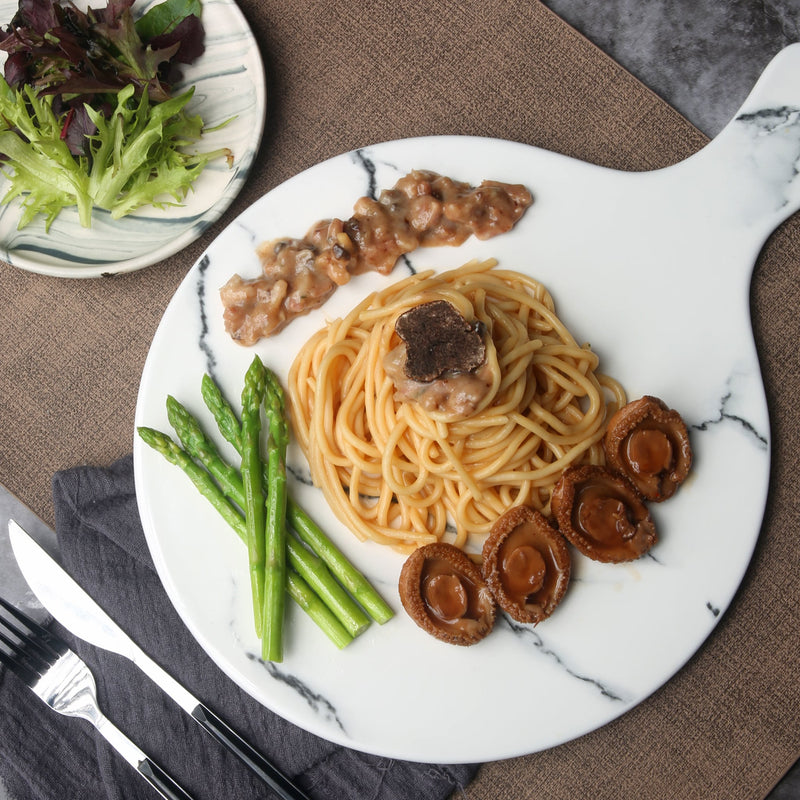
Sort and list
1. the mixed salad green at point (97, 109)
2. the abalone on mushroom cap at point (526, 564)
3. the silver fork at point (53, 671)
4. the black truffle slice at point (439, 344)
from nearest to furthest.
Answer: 1. the black truffle slice at point (439, 344)
2. the abalone on mushroom cap at point (526, 564)
3. the mixed salad green at point (97, 109)
4. the silver fork at point (53, 671)

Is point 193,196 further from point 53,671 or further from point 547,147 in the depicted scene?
point 53,671

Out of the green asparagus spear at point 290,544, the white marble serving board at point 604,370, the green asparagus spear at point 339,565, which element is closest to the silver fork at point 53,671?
the white marble serving board at point 604,370

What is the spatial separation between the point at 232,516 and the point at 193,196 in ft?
6.59

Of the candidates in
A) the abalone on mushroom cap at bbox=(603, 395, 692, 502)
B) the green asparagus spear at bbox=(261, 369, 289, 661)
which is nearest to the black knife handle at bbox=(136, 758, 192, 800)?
the green asparagus spear at bbox=(261, 369, 289, 661)

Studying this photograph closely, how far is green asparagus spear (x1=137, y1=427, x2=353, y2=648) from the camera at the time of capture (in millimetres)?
4047

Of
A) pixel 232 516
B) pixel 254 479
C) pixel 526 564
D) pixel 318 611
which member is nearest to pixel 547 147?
pixel 526 564

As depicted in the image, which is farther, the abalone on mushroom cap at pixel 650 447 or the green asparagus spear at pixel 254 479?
the green asparagus spear at pixel 254 479

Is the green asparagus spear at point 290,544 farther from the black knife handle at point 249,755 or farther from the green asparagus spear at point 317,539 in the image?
the black knife handle at point 249,755

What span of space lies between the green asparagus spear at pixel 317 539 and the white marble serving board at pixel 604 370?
0.09 meters

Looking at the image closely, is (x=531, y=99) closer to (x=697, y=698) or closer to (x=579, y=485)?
(x=579, y=485)

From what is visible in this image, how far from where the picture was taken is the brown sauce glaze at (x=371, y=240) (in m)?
4.19

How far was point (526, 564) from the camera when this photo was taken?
390 centimetres

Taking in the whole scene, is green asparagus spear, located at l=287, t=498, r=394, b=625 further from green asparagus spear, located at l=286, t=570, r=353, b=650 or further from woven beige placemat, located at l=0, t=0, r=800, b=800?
woven beige placemat, located at l=0, t=0, r=800, b=800

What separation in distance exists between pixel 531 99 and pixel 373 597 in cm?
314
